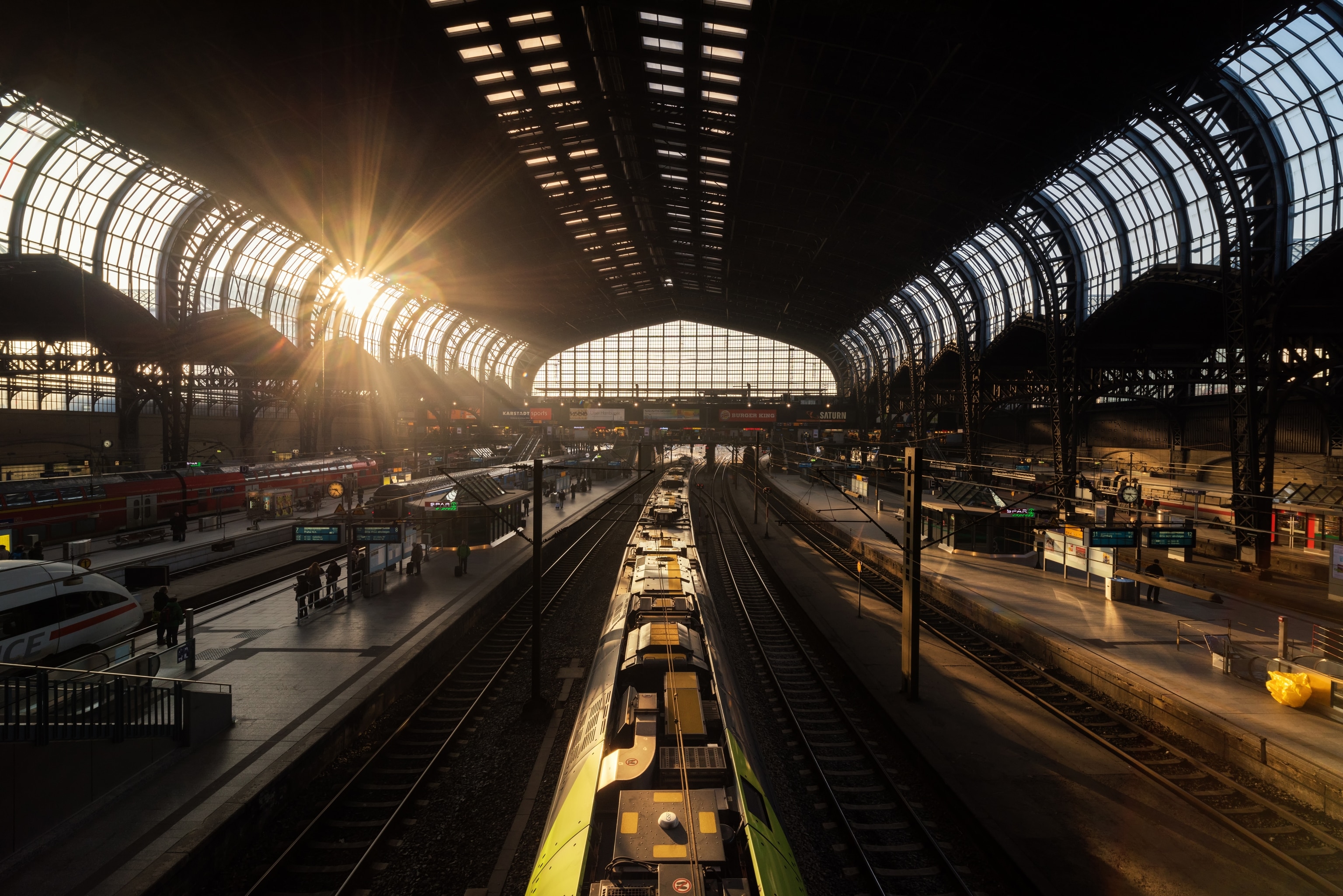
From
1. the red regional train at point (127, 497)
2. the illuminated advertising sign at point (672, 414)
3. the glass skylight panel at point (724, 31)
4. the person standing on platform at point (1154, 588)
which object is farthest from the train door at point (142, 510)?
the person standing on platform at point (1154, 588)

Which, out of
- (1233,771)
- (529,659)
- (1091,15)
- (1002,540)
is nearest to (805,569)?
(1002,540)

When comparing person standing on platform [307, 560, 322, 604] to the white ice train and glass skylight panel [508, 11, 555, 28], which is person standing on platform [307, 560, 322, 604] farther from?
glass skylight panel [508, 11, 555, 28]

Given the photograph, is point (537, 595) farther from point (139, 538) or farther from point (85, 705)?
point (139, 538)

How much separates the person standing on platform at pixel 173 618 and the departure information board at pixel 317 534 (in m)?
4.79

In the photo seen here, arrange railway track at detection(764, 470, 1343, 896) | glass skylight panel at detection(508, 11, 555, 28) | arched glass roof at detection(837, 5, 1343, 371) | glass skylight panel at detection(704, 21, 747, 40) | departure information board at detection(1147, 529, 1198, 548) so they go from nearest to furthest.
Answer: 1. railway track at detection(764, 470, 1343, 896)
2. departure information board at detection(1147, 529, 1198, 548)
3. arched glass roof at detection(837, 5, 1343, 371)
4. glass skylight panel at detection(704, 21, 747, 40)
5. glass skylight panel at detection(508, 11, 555, 28)

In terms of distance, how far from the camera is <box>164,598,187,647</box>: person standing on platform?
13914mm

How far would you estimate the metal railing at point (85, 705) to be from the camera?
746 cm

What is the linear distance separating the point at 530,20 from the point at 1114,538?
1003 inches

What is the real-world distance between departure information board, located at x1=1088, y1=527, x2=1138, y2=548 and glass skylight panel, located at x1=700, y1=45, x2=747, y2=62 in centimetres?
2009

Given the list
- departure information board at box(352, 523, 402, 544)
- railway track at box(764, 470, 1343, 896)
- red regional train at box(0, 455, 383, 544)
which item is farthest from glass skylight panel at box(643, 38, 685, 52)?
red regional train at box(0, 455, 383, 544)

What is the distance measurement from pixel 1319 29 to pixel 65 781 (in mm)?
33444

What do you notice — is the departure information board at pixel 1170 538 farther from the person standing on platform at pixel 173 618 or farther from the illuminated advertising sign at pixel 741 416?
the illuminated advertising sign at pixel 741 416

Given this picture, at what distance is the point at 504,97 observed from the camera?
25906mm

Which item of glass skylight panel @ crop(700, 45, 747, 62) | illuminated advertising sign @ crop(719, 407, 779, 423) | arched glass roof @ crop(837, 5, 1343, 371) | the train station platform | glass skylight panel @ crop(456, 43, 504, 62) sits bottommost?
the train station platform
